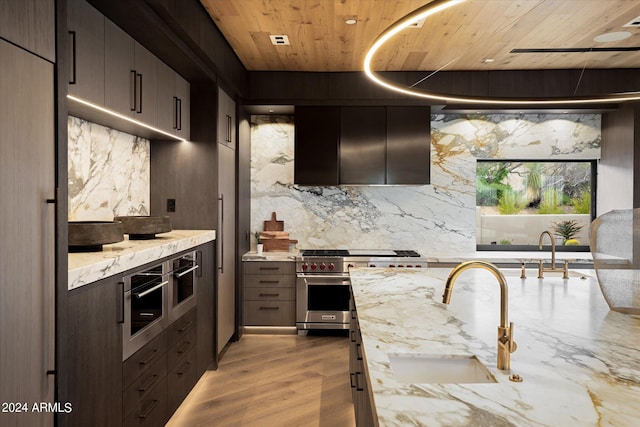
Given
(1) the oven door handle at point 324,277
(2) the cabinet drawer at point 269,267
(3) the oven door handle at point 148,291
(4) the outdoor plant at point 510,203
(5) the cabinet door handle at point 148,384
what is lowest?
(5) the cabinet door handle at point 148,384

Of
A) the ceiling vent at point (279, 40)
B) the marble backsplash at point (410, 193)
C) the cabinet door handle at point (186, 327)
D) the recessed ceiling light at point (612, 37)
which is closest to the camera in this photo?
the cabinet door handle at point (186, 327)

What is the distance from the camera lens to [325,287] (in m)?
4.55

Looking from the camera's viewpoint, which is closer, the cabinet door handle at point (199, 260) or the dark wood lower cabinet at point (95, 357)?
the dark wood lower cabinet at point (95, 357)

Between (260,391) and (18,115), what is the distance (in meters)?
2.54

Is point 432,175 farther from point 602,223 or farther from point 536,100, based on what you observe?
point 602,223

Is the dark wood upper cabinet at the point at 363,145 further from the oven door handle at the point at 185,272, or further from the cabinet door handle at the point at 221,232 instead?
the oven door handle at the point at 185,272

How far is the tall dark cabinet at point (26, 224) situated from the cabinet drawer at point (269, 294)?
10.2 ft

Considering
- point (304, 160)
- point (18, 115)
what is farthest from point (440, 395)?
point (304, 160)

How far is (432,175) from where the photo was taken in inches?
197

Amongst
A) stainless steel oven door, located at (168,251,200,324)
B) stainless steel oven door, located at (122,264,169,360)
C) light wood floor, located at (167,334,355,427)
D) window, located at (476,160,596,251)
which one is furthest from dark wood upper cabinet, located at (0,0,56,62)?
window, located at (476,160,596,251)

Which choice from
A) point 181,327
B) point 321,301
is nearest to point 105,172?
point 181,327

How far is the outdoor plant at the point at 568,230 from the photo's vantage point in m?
5.07

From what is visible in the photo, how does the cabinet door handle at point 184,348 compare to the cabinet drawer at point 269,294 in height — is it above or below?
below

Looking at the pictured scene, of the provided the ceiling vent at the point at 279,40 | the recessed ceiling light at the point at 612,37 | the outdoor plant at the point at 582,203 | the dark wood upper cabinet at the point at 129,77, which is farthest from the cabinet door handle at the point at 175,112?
the outdoor plant at the point at 582,203
